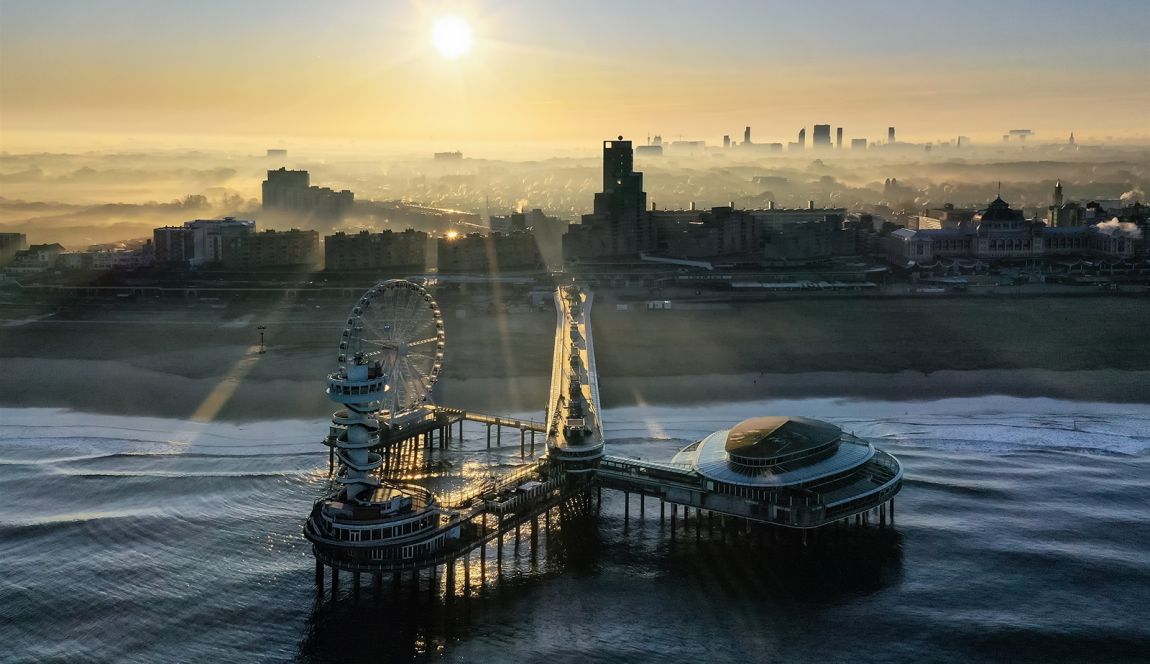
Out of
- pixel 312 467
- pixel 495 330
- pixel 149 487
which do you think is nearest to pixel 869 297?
pixel 495 330

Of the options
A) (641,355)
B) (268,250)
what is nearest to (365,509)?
(641,355)

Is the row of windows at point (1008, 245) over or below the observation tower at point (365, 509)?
over

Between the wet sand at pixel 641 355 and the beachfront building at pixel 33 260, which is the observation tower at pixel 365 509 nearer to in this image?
the wet sand at pixel 641 355

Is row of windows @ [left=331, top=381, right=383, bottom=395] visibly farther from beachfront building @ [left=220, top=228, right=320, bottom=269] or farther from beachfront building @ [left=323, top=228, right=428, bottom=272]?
beachfront building @ [left=220, top=228, right=320, bottom=269]

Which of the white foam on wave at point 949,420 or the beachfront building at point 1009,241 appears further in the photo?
the beachfront building at point 1009,241

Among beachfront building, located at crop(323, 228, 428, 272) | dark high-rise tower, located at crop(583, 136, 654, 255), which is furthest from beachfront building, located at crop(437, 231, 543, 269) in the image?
dark high-rise tower, located at crop(583, 136, 654, 255)

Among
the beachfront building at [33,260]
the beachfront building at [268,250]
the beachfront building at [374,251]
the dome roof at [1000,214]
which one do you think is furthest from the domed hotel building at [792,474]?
the dome roof at [1000,214]

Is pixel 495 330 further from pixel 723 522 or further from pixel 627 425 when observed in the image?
pixel 723 522
